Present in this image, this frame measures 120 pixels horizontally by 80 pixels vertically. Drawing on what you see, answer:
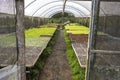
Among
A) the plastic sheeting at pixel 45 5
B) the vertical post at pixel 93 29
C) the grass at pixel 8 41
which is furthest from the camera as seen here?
the plastic sheeting at pixel 45 5

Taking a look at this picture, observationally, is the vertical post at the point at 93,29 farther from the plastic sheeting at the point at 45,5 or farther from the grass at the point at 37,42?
the plastic sheeting at the point at 45,5

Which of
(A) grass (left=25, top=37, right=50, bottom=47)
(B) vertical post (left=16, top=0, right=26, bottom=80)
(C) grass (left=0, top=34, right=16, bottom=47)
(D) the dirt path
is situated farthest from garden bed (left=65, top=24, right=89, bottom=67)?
(C) grass (left=0, top=34, right=16, bottom=47)

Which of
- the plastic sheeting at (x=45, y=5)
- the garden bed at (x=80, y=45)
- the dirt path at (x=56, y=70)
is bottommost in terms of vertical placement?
the dirt path at (x=56, y=70)

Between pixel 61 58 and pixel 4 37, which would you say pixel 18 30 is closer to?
pixel 4 37

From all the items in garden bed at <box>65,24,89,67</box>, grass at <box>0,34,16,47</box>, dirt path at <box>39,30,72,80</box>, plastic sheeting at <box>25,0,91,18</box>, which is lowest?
dirt path at <box>39,30,72,80</box>

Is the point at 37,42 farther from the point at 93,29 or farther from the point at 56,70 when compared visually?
the point at 93,29

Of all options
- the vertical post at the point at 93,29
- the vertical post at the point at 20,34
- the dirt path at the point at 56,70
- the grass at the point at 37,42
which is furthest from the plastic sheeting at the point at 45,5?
the vertical post at the point at 93,29

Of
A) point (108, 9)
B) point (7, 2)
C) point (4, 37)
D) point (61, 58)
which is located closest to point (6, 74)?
point (4, 37)

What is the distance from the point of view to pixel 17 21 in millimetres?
2410

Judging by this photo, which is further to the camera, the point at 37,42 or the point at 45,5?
the point at 45,5

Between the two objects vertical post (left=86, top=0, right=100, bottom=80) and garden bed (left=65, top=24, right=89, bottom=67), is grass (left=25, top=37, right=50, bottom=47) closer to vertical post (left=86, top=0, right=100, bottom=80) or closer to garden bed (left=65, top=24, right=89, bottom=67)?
garden bed (left=65, top=24, right=89, bottom=67)

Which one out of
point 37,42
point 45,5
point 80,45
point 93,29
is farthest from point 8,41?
point 45,5

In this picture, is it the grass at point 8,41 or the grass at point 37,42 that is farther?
the grass at point 37,42

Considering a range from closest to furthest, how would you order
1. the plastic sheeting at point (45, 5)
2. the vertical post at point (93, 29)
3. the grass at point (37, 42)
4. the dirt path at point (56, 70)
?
1. the vertical post at point (93, 29)
2. the dirt path at point (56, 70)
3. the grass at point (37, 42)
4. the plastic sheeting at point (45, 5)
